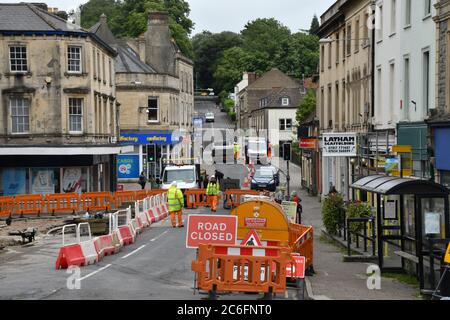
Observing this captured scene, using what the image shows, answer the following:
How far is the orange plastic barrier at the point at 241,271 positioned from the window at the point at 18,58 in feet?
111

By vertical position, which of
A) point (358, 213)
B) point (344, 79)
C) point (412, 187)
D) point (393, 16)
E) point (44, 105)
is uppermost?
point (393, 16)

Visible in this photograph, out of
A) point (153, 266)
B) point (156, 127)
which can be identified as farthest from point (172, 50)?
point (153, 266)

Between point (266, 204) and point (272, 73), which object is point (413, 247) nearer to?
point (266, 204)

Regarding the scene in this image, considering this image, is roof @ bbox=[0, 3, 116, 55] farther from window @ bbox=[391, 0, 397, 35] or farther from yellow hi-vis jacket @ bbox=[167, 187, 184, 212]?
window @ bbox=[391, 0, 397, 35]

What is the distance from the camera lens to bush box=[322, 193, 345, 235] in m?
28.2

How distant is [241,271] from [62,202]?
27898mm

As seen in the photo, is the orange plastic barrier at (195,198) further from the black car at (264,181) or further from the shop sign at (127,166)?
the shop sign at (127,166)

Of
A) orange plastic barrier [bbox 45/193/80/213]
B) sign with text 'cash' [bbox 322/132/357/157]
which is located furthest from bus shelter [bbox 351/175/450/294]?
orange plastic barrier [bbox 45/193/80/213]

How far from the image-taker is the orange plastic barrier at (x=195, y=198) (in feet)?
150

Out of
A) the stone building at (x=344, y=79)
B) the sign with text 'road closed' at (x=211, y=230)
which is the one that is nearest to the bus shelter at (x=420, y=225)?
the sign with text 'road closed' at (x=211, y=230)

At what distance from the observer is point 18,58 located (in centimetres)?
4662

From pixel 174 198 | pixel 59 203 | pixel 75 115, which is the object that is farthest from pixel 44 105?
pixel 174 198

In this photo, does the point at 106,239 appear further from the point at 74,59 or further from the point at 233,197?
the point at 74,59

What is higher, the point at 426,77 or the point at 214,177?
the point at 426,77
